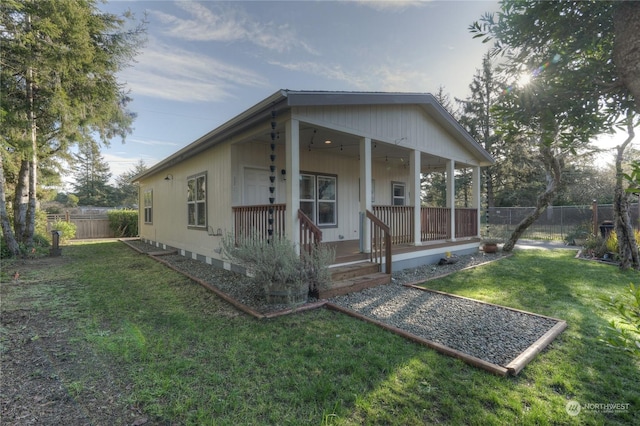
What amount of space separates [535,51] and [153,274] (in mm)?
7813

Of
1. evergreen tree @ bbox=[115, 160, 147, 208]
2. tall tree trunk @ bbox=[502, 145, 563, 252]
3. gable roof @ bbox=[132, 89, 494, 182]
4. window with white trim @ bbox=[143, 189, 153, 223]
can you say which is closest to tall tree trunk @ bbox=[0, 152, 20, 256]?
gable roof @ bbox=[132, 89, 494, 182]

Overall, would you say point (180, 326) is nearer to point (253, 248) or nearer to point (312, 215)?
point (253, 248)

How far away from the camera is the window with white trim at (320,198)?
8398mm

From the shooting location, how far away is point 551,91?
7.37ft

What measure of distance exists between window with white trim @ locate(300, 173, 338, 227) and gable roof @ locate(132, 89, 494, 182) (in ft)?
8.70

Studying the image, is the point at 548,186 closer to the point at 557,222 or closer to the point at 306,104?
the point at 557,222

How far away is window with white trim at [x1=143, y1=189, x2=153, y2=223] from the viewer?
13.5 metres

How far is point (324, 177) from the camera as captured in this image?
8.85m

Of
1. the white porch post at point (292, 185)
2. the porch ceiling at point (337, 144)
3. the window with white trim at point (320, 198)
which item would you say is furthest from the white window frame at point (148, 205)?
the white porch post at point (292, 185)

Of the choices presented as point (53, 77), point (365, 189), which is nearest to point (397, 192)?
point (365, 189)

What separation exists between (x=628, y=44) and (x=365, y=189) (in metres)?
4.56

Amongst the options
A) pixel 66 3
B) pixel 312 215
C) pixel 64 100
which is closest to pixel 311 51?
pixel 312 215

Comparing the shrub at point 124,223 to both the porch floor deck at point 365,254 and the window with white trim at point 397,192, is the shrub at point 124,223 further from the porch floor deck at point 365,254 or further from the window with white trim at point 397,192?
the window with white trim at point 397,192

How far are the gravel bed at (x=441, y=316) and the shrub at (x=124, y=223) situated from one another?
1483 centimetres
